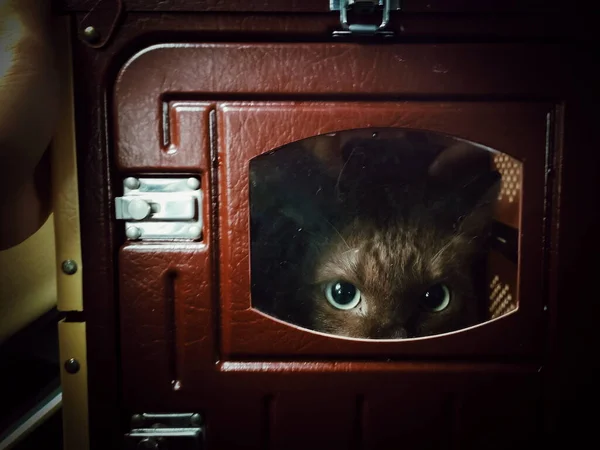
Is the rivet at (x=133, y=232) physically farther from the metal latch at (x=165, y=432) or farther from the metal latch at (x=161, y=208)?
the metal latch at (x=165, y=432)

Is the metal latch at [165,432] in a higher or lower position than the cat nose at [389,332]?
lower

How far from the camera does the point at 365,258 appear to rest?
2.60ft

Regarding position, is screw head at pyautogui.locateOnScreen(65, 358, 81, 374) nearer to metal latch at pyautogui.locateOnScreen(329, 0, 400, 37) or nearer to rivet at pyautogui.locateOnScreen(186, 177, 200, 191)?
rivet at pyautogui.locateOnScreen(186, 177, 200, 191)

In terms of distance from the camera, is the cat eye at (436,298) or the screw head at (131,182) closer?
the screw head at (131,182)

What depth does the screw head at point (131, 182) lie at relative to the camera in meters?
0.67

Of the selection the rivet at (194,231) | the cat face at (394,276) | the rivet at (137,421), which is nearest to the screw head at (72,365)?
the rivet at (137,421)

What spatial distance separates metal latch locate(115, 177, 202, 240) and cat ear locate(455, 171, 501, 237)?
45 centimetres

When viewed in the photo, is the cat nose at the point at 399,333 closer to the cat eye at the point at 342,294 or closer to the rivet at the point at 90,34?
the cat eye at the point at 342,294

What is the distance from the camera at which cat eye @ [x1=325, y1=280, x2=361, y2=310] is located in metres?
0.81

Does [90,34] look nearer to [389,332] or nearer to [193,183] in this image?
[193,183]

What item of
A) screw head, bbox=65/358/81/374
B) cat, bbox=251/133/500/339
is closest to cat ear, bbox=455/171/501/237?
cat, bbox=251/133/500/339

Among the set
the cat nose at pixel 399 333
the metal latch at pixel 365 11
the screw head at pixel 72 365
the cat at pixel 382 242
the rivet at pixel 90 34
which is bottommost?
the screw head at pixel 72 365

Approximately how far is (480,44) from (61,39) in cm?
61

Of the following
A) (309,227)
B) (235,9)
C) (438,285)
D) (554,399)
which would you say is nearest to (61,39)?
(235,9)
